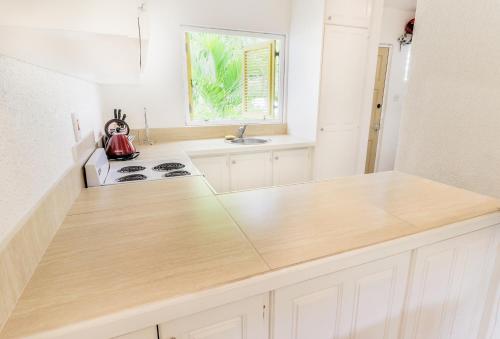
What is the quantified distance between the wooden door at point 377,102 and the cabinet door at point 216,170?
268 cm

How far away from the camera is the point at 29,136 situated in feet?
2.65

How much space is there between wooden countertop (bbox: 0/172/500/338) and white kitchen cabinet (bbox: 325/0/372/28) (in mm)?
1996

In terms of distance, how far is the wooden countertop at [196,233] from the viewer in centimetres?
62

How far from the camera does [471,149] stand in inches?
49.4

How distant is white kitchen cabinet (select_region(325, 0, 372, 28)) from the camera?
2674 millimetres

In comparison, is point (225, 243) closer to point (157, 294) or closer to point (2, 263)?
point (157, 294)

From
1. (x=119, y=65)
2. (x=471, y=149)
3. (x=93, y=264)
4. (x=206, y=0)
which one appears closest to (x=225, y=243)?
(x=93, y=264)

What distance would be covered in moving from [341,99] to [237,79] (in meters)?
1.40

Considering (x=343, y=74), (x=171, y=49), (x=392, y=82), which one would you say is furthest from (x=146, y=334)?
(x=392, y=82)

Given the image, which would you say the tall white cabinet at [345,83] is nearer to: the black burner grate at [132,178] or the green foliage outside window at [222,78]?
the green foliage outside window at [222,78]

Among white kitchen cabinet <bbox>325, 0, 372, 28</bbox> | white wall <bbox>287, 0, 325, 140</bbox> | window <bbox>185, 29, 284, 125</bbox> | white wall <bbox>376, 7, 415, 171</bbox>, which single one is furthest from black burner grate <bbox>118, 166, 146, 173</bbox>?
white wall <bbox>376, 7, 415, 171</bbox>

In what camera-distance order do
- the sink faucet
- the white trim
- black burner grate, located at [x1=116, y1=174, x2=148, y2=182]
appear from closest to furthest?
1. the white trim
2. black burner grate, located at [x1=116, y1=174, x2=148, y2=182]
3. the sink faucet

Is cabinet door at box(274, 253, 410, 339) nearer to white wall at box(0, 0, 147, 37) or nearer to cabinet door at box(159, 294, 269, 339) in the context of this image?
cabinet door at box(159, 294, 269, 339)

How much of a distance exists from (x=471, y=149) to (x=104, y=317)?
1.53m
